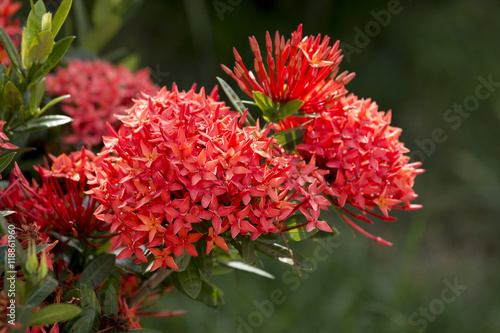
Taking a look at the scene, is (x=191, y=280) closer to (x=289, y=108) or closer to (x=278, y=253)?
(x=278, y=253)

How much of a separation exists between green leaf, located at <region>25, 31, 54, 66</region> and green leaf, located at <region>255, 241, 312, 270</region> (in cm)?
41

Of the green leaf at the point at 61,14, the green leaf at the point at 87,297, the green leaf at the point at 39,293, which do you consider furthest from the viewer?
the green leaf at the point at 61,14

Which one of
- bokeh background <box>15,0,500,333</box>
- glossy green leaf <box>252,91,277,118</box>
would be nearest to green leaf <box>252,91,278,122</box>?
glossy green leaf <box>252,91,277,118</box>

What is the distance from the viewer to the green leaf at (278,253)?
2.43ft

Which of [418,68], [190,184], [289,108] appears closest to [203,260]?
[190,184]

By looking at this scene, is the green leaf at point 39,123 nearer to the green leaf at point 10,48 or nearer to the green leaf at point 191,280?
the green leaf at point 10,48

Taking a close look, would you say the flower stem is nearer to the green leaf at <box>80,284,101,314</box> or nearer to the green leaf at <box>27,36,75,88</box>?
the green leaf at <box>80,284,101,314</box>

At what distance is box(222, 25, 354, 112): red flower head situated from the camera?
2.38 ft

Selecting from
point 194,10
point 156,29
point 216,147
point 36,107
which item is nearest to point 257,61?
point 216,147

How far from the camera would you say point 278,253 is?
743mm

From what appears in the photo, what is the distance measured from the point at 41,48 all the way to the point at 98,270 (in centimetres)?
33

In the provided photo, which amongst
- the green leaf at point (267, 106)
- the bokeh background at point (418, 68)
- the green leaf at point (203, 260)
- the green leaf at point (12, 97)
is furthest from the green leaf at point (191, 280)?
the bokeh background at point (418, 68)

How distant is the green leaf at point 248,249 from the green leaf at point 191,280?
8 centimetres

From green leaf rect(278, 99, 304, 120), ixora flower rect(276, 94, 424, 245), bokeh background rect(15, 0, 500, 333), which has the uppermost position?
green leaf rect(278, 99, 304, 120)
